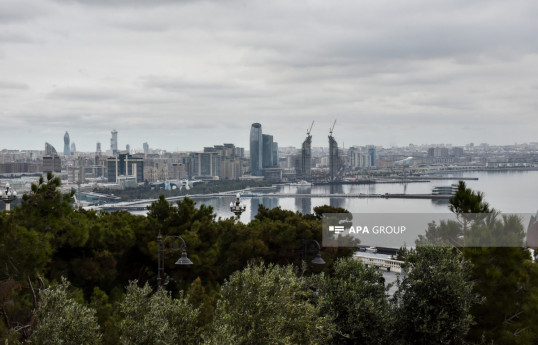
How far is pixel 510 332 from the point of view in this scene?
580cm

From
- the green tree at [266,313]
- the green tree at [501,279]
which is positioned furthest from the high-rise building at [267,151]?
the green tree at [266,313]

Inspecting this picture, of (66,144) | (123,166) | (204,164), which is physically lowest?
(123,166)

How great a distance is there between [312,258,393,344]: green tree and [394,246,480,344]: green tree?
205mm

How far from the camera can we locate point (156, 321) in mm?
4047

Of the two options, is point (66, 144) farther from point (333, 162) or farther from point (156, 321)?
point (156, 321)

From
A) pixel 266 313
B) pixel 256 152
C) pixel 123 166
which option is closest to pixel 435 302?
pixel 266 313

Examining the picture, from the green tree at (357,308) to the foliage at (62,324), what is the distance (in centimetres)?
210

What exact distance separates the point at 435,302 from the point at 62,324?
3.42 m

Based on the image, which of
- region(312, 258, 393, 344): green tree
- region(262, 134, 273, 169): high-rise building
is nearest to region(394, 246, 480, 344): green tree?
region(312, 258, 393, 344): green tree

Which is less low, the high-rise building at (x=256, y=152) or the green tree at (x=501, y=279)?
the high-rise building at (x=256, y=152)

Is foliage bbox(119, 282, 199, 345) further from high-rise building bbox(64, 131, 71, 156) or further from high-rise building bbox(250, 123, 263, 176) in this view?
high-rise building bbox(64, 131, 71, 156)

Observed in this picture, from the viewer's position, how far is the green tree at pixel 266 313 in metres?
4.20

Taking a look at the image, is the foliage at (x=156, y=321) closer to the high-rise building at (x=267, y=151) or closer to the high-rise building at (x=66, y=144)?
the high-rise building at (x=267, y=151)

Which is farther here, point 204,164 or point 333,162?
point 204,164
